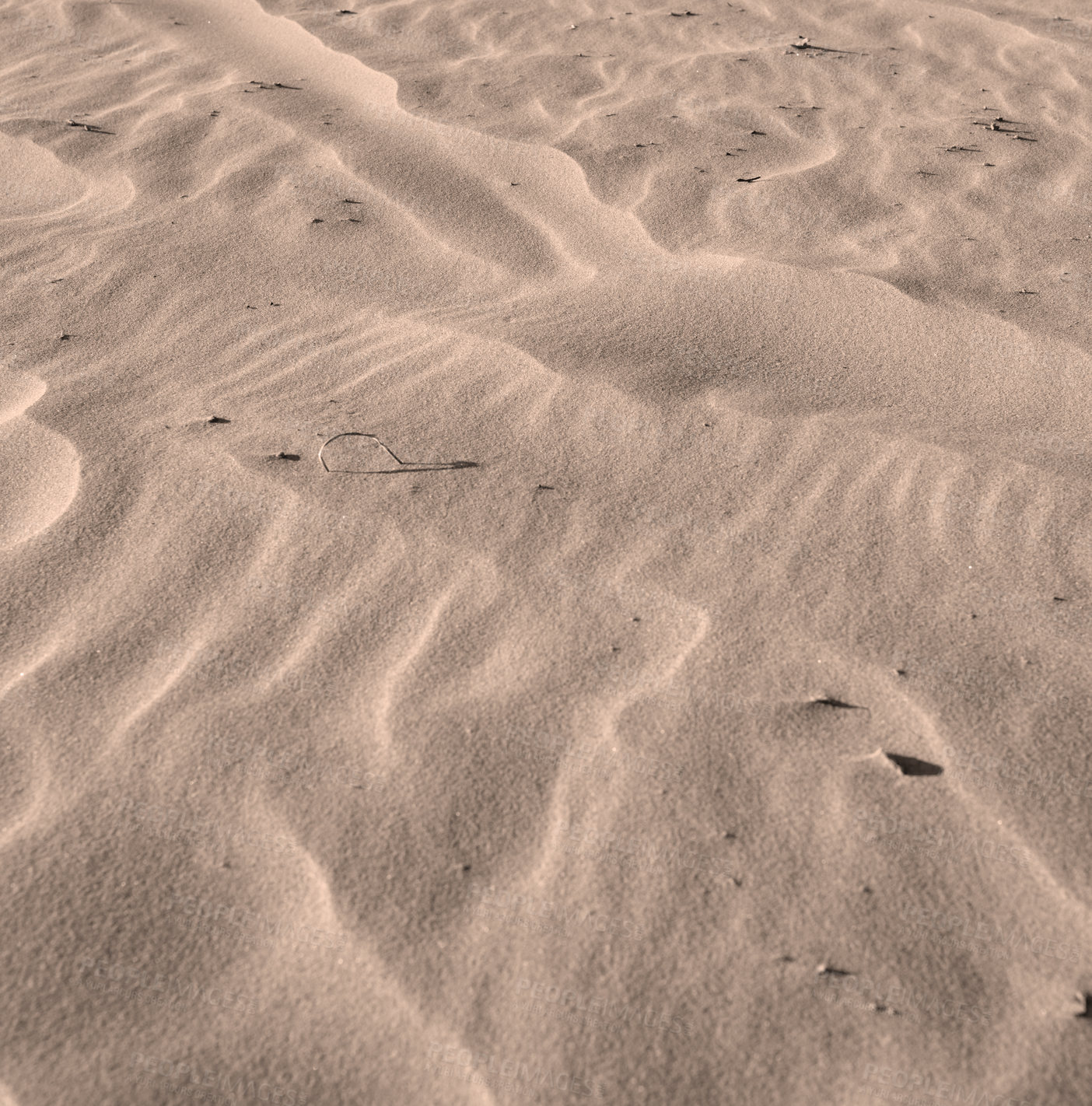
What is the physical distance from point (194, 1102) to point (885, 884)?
805 millimetres

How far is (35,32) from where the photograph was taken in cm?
455

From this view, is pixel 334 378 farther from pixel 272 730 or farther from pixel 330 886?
pixel 330 886

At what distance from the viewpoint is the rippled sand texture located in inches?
49.3

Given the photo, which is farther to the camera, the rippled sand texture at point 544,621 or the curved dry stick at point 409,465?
the curved dry stick at point 409,465

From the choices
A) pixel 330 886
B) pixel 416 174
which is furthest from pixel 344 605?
pixel 416 174

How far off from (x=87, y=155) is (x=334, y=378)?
1658 mm

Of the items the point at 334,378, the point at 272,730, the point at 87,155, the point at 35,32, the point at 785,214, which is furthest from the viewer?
the point at 35,32

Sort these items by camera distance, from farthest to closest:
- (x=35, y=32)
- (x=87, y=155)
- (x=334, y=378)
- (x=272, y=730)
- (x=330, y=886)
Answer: (x=35, y=32) → (x=87, y=155) → (x=334, y=378) → (x=272, y=730) → (x=330, y=886)

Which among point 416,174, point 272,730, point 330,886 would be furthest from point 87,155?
point 330,886

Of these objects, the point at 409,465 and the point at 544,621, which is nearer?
the point at 544,621

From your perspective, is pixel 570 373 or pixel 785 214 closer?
pixel 570 373

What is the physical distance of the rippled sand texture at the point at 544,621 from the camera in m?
1.25

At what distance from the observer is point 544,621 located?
175 cm

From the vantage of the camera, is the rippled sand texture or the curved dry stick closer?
the rippled sand texture
